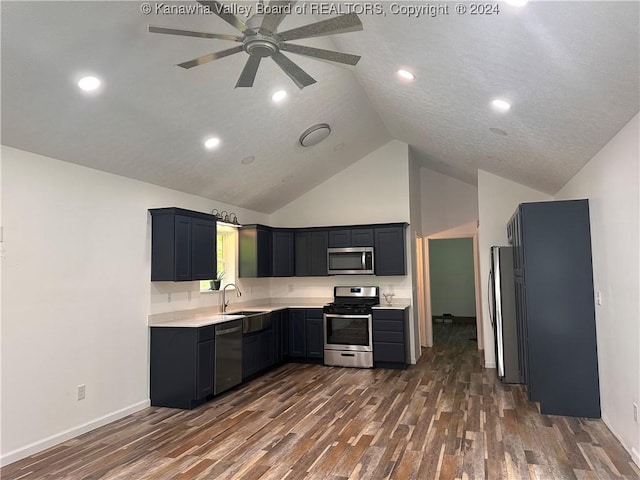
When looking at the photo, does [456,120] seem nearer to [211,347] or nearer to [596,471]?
[596,471]

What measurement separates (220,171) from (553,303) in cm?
391

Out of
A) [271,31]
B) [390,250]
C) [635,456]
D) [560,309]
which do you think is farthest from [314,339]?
[271,31]

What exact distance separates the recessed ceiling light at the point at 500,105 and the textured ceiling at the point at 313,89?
0.07 meters

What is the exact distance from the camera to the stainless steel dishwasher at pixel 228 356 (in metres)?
4.84

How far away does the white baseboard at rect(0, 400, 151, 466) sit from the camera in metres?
3.26

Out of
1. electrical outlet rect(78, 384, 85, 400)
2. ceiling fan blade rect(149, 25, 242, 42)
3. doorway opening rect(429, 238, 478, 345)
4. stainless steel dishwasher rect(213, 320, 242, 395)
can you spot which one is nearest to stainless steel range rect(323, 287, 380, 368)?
stainless steel dishwasher rect(213, 320, 242, 395)

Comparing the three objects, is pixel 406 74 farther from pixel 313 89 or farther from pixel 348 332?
pixel 348 332

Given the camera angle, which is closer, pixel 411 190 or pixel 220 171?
pixel 220 171

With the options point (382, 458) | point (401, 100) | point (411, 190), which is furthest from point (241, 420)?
point (411, 190)

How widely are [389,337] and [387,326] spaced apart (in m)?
0.16

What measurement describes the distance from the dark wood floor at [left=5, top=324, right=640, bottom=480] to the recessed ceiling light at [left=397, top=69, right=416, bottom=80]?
3.11 m

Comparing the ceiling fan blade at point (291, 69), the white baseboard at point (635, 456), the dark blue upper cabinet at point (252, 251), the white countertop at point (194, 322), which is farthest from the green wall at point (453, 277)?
the ceiling fan blade at point (291, 69)

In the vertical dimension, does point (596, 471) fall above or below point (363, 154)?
below

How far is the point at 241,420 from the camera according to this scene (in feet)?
13.6
